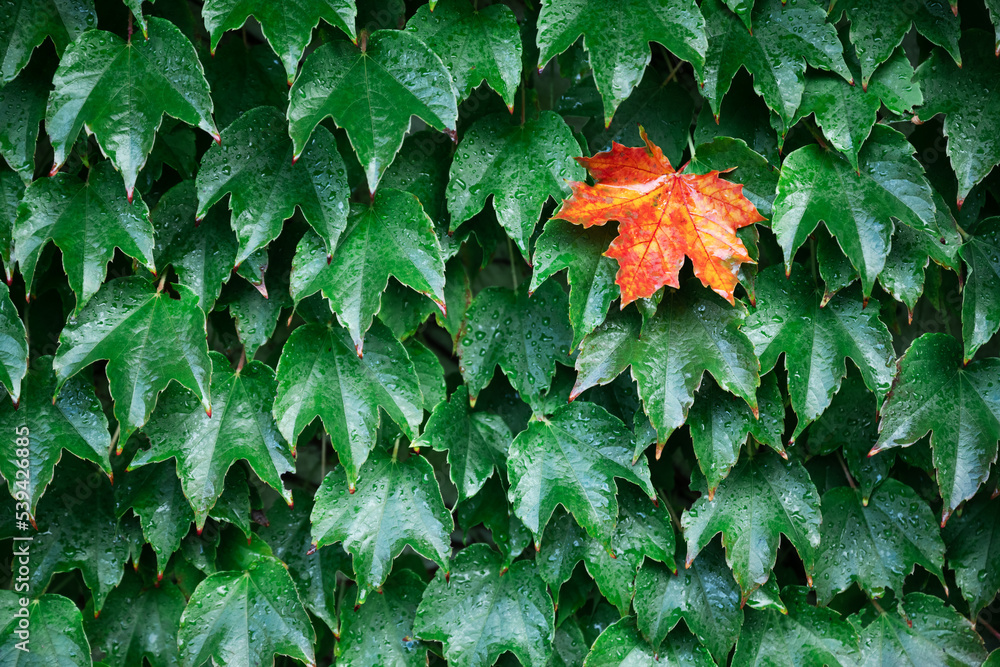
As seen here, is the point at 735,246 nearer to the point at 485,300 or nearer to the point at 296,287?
the point at 485,300

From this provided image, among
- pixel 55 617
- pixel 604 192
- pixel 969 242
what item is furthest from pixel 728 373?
pixel 55 617

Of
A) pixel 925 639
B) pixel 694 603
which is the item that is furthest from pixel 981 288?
pixel 694 603

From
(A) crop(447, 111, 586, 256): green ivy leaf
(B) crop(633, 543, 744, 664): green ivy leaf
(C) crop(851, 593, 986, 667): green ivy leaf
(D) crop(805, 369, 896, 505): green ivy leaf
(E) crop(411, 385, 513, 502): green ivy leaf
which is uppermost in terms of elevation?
(A) crop(447, 111, 586, 256): green ivy leaf

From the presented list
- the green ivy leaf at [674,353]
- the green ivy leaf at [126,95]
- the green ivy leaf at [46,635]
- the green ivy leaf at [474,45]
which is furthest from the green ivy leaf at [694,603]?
the green ivy leaf at [126,95]

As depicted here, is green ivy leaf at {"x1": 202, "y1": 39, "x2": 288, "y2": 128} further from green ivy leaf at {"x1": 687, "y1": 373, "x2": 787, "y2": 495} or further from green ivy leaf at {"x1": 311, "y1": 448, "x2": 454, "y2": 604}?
green ivy leaf at {"x1": 687, "y1": 373, "x2": 787, "y2": 495}

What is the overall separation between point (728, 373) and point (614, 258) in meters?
0.27

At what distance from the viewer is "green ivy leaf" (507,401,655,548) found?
1.17 metres

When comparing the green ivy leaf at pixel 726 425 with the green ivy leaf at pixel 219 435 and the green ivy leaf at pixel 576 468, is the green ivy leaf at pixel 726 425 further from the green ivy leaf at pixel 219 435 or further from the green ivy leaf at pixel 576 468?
the green ivy leaf at pixel 219 435

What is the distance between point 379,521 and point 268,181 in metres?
0.64

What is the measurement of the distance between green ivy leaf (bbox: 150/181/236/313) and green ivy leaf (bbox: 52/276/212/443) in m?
0.04

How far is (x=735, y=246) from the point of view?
109cm

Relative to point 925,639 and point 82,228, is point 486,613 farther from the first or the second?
point 82,228

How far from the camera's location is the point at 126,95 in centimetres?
110

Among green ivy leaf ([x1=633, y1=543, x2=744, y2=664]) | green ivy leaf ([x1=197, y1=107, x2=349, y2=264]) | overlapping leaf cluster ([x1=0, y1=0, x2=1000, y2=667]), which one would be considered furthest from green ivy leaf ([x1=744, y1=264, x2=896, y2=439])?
green ivy leaf ([x1=197, y1=107, x2=349, y2=264])
